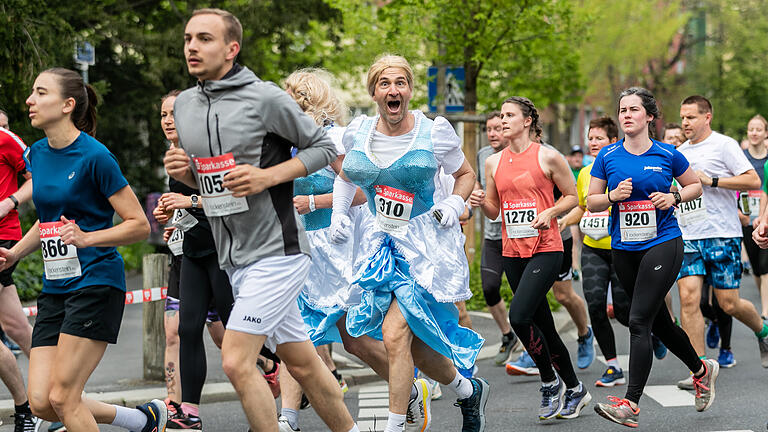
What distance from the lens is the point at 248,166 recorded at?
15.2ft

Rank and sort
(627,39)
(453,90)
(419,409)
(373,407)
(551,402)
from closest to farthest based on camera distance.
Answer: (419,409) < (551,402) < (373,407) < (453,90) < (627,39)

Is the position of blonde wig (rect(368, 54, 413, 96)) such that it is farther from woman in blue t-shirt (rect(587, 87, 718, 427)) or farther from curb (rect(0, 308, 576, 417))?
curb (rect(0, 308, 576, 417))

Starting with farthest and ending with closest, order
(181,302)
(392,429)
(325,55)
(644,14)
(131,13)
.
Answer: (644,14), (325,55), (131,13), (181,302), (392,429)

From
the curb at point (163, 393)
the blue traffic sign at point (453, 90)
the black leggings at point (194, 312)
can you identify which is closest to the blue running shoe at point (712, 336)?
the curb at point (163, 393)

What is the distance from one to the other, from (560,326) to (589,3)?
20.4 m

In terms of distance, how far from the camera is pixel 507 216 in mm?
7469

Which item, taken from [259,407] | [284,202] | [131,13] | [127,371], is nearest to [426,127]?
[284,202]

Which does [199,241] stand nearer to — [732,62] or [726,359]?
[726,359]

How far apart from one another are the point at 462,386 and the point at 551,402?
3.21 feet

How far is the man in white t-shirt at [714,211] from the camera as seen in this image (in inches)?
328

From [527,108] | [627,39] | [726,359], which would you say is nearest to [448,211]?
[527,108]

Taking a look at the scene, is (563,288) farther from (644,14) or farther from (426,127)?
(644,14)

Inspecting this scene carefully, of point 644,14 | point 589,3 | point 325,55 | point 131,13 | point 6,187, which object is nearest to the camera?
point 6,187

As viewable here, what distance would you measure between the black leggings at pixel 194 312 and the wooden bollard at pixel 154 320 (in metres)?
2.24
